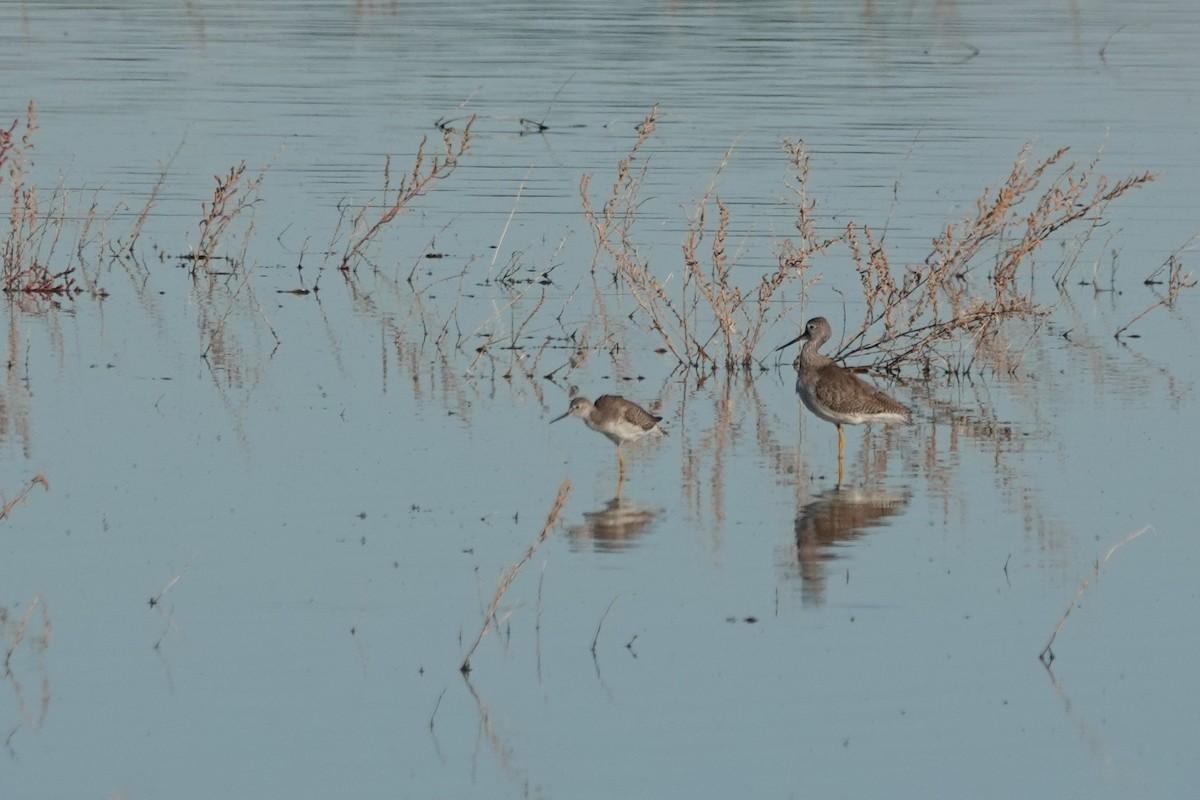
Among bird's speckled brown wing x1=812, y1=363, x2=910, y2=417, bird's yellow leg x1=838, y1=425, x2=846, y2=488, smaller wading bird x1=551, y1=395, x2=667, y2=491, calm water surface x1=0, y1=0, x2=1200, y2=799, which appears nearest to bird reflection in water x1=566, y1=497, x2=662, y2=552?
calm water surface x1=0, y1=0, x2=1200, y2=799

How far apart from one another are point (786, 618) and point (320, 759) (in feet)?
8.78

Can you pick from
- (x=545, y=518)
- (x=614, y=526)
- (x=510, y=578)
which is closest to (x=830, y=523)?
(x=614, y=526)

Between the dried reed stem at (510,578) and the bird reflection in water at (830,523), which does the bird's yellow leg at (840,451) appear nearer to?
the bird reflection in water at (830,523)

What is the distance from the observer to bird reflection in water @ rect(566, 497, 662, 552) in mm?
11398

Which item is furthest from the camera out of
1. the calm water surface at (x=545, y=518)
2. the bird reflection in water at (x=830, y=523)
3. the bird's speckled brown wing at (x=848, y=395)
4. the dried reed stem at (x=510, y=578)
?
the bird's speckled brown wing at (x=848, y=395)

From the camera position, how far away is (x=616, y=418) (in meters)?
13.0

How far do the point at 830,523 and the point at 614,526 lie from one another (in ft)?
3.91

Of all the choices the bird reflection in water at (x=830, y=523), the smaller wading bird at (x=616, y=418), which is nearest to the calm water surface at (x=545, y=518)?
the bird reflection in water at (x=830, y=523)

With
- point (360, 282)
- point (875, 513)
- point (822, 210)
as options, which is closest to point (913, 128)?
point (822, 210)

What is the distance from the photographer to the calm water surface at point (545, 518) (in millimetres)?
8422

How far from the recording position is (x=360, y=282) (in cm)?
1995

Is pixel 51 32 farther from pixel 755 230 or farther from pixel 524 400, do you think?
pixel 524 400

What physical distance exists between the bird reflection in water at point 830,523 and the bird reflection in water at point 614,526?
0.85m

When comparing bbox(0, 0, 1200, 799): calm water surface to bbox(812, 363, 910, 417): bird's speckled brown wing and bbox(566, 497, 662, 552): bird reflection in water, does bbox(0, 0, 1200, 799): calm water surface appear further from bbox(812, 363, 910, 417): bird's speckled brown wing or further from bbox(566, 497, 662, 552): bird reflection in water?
bbox(812, 363, 910, 417): bird's speckled brown wing
